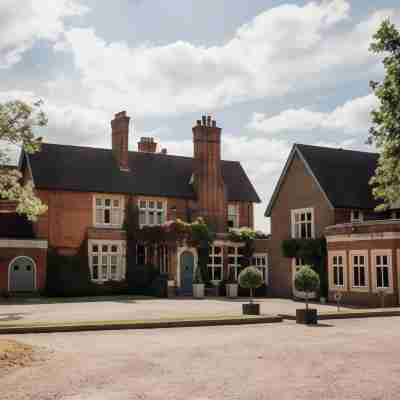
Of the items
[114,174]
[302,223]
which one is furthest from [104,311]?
[114,174]

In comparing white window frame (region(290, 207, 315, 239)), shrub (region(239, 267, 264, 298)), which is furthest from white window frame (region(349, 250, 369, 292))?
shrub (region(239, 267, 264, 298))

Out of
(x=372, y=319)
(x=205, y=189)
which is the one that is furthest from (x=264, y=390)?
(x=205, y=189)

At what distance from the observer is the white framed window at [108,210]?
4122 cm

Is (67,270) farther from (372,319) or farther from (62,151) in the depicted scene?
(372,319)

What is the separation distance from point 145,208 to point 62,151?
6.81m

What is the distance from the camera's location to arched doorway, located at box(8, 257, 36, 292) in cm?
3659

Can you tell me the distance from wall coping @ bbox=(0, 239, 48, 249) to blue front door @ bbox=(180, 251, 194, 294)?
27.8 ft

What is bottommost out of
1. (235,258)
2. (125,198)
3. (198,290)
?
(198,290)

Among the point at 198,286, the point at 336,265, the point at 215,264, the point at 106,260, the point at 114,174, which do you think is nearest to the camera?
the point at 336,265

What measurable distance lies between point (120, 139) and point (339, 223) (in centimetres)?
1664

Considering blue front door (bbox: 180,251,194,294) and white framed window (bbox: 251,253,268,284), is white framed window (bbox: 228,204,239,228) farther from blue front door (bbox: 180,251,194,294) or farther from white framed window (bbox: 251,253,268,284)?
blue front door (bbox: 180,251,194,294)

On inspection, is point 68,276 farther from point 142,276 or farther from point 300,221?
point 300,221

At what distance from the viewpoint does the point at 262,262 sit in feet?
135

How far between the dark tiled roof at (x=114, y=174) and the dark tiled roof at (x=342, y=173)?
9718 mm
